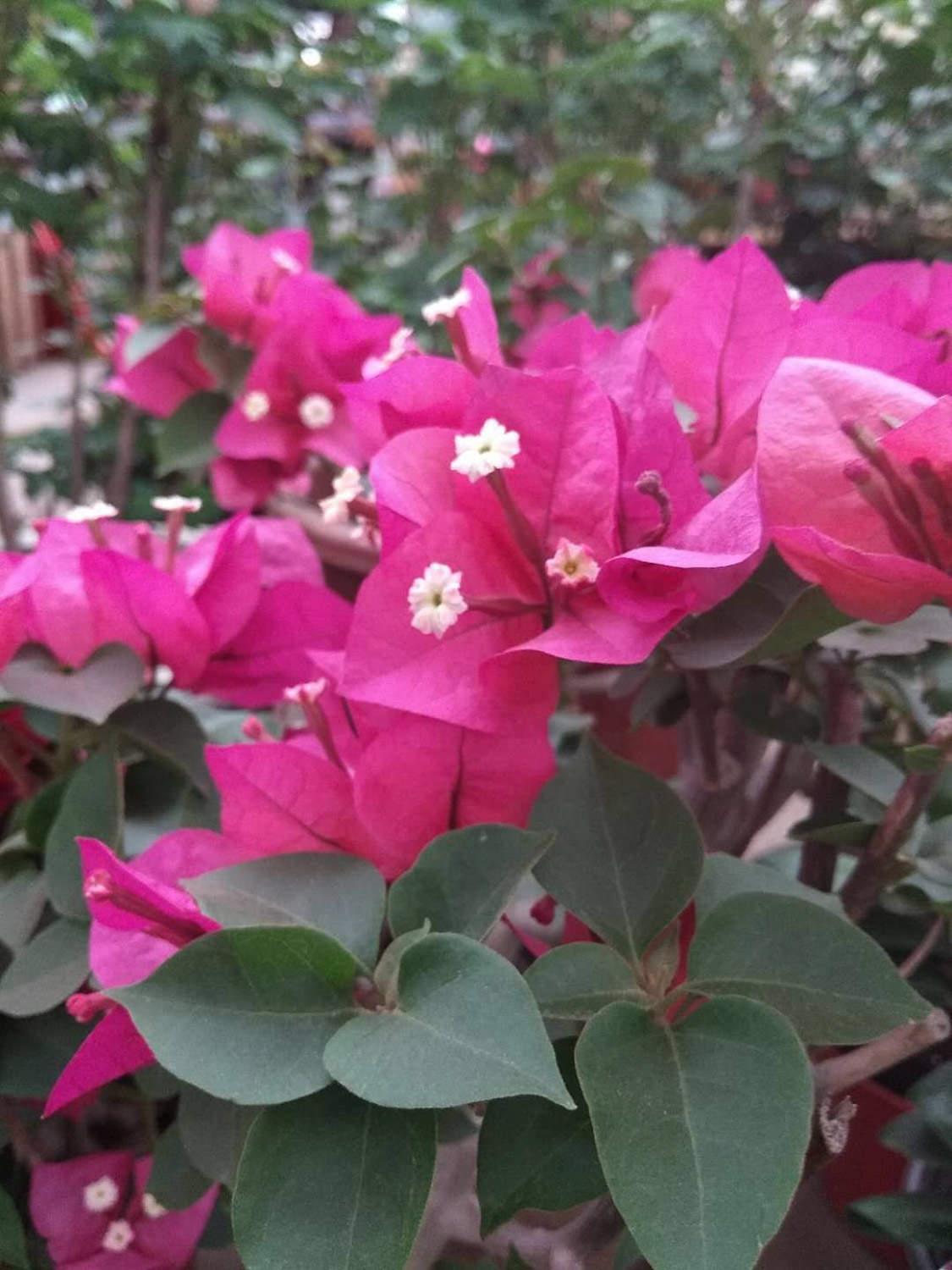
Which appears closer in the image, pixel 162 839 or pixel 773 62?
pixel 162 839

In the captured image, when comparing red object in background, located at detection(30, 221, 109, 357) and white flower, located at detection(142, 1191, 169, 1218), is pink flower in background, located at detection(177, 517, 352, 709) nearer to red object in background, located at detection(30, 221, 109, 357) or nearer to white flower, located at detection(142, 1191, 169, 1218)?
white flower, located at detection(142, 1191, 169, 1218)

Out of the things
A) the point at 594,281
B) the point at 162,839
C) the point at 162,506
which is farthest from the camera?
the point at 594,281

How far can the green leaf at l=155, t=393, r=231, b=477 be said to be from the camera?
77 cm

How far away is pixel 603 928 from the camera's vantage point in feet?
1.11

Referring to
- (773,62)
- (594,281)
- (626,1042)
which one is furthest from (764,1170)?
(773,62)

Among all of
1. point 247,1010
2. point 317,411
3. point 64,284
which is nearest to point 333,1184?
point 247,1010

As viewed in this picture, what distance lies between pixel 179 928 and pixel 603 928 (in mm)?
135

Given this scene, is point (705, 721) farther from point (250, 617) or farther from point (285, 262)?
point (285, 262)

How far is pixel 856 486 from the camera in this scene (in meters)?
0.30

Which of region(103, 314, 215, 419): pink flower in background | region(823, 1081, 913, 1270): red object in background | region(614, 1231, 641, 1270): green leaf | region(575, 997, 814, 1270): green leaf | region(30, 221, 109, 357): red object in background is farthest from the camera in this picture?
region(30, 221, 109, 357): red object in background

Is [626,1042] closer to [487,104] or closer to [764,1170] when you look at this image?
[764,1170]

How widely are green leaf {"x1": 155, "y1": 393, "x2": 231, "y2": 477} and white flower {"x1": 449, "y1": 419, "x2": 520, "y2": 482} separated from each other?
0.48m

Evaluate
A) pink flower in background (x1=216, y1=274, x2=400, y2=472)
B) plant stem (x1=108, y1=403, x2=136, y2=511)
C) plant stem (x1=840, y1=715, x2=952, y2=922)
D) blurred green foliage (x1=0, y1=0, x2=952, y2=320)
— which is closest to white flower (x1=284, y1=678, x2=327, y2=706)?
plant stem (x1=840, y1=715, x2=952, y2=922)

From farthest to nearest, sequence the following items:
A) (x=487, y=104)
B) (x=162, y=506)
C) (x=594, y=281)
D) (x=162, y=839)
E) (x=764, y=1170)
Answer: (x=487, y=104) < (x=594, y=281) < (x=162, y=506) < (x=162, y=839) < (x=764, y=1170)
